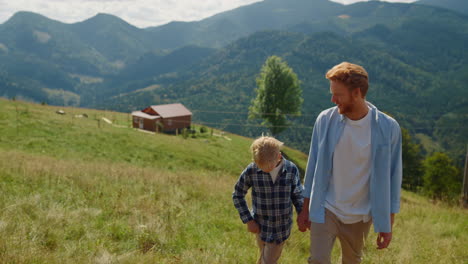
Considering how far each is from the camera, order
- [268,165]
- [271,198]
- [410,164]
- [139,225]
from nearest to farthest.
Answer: [268,165]
[271,198]
[139,225]
[410,164]

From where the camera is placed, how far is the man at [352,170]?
295cm

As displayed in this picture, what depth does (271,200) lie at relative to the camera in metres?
3.54

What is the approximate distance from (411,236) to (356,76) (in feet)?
15.4

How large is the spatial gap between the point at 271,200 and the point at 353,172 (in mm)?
943

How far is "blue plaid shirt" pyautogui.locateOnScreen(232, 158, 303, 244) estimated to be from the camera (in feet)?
11.6

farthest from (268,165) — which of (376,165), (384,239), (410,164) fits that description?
(410,164)

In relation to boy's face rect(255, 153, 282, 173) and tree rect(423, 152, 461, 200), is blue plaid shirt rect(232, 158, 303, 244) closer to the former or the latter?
boy's face rect(255, 153, 282, 173)

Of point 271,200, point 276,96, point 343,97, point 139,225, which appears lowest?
point 139,225

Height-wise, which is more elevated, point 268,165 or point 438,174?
point 268,165

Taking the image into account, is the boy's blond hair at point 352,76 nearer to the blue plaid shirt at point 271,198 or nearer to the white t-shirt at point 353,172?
the white t-shirt at point 353,172

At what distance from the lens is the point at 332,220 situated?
321 cm

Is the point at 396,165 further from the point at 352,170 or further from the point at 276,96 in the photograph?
the point at 276,96

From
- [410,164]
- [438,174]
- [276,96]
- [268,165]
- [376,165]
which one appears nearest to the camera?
[376,165]

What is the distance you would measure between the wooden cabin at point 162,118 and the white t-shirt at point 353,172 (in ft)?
148
